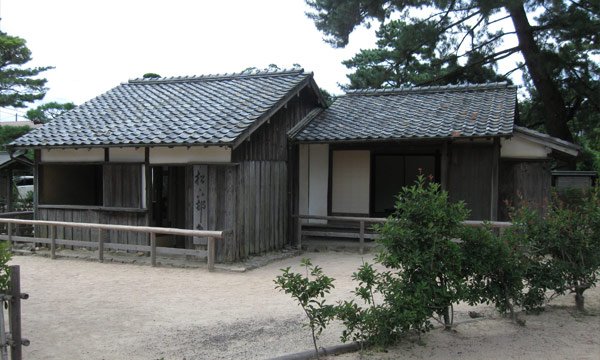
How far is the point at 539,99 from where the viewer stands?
18.3m

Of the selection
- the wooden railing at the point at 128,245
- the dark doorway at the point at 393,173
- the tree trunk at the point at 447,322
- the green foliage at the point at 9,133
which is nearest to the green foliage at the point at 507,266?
the tree trunk at the point at 447,322

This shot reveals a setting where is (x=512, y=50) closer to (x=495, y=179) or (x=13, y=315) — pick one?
(x=495, y=179)

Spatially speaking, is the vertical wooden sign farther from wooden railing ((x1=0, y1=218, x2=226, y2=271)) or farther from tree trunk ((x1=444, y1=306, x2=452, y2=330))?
tree trunk ((x1=444, y1=306, x2=452, y2=330))

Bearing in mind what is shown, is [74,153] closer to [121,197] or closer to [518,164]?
[121,197]

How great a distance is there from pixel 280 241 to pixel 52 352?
6682 mm

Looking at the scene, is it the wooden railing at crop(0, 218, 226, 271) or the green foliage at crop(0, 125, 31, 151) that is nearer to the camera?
the wooden railing at crop(0, 218, 226, 271)

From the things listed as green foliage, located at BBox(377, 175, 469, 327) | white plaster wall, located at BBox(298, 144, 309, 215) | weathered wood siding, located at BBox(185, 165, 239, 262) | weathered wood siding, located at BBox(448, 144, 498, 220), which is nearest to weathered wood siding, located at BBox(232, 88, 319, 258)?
weathered wood siding, located at BBox(185, 165, 239, 262)

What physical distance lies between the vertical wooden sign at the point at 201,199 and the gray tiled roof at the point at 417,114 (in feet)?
9.11

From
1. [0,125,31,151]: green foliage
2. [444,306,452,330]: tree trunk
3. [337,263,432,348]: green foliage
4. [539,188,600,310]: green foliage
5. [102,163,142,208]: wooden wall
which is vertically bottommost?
[444,306,452,330]: tree trunk

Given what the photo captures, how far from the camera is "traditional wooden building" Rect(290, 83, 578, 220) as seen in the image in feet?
34.2

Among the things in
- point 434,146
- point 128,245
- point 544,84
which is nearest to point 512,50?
point 544,84

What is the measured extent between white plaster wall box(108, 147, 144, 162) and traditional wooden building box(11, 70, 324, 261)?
0.02 metres

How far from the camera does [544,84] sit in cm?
1677

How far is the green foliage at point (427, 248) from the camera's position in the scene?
468 cm
